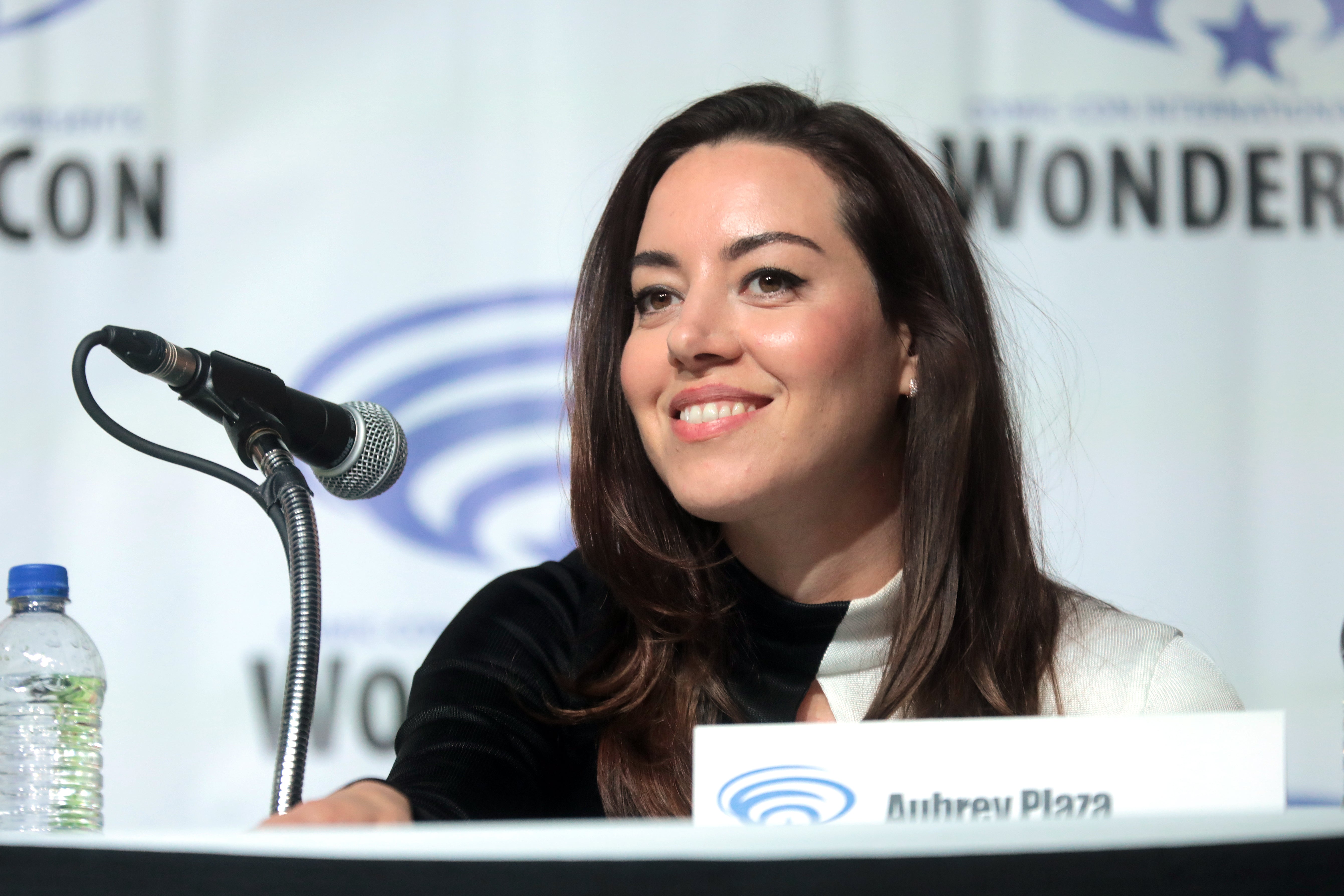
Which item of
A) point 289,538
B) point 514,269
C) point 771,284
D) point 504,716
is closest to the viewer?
point 289,538

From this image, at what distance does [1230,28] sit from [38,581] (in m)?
2.45

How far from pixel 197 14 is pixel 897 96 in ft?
4.61

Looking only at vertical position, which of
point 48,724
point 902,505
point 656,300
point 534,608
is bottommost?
point 48,724

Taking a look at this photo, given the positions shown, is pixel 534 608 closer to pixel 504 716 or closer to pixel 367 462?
pixel 504 716

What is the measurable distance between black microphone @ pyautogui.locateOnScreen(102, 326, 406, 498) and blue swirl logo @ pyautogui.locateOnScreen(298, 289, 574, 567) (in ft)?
4.70

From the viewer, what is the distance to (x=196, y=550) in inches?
94.1

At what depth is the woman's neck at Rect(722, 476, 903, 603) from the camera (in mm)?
1499

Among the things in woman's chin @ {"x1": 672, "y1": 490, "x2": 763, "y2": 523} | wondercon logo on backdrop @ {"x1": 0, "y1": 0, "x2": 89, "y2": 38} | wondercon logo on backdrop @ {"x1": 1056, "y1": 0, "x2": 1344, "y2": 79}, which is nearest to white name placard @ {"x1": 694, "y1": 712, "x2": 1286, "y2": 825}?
woman's chin @ {"x1": 672, "y1": 490, "x2": 763, "y2": 523}

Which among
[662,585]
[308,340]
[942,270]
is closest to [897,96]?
[942,270]

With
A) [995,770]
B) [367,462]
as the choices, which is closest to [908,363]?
[367,462]

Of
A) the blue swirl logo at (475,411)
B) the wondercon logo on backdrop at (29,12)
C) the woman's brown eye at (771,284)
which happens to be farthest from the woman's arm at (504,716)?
the wondercon logo on backdrop at (29,12)

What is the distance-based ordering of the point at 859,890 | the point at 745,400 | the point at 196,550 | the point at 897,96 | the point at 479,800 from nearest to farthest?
the point at 859,890
the point at 479,800
the point at 745,400
the point at 196,550
the point at 897,96

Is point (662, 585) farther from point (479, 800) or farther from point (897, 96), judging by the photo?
point (897, 96)

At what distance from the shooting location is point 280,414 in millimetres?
953
